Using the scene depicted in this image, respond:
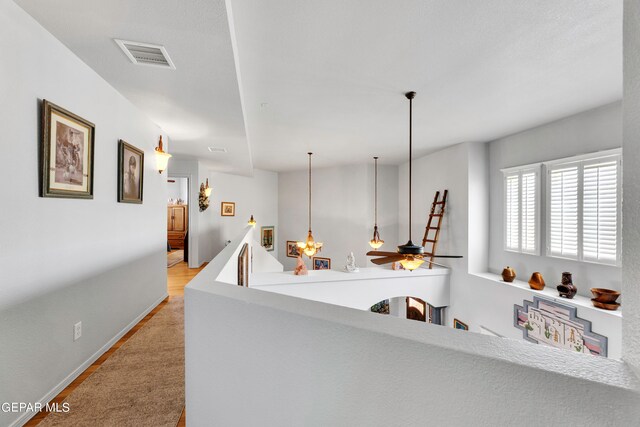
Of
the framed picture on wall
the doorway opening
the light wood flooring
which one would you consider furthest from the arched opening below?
the doorway opening

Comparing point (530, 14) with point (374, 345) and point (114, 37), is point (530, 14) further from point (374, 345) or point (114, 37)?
point (114, 37)

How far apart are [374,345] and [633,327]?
1.93ft

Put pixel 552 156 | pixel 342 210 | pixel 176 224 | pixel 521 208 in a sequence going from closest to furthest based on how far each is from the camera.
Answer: pixel 552 156
pixel 521 208
pixel 342 210
pixel 176 224

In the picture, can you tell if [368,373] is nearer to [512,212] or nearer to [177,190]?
[512,212]

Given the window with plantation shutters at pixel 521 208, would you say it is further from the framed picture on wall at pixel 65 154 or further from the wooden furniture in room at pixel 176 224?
the wooden furniture in room at pixel 176 224

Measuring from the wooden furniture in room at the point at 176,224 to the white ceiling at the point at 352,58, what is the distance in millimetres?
6750

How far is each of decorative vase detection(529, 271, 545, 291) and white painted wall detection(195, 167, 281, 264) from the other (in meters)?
6.34

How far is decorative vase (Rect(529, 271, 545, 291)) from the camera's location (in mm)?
3939

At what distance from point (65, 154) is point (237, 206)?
634 centimetres

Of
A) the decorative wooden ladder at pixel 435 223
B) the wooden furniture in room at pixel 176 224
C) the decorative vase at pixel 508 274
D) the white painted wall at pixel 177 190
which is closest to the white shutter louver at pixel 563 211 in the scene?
the decorative vase at pixel 508 274

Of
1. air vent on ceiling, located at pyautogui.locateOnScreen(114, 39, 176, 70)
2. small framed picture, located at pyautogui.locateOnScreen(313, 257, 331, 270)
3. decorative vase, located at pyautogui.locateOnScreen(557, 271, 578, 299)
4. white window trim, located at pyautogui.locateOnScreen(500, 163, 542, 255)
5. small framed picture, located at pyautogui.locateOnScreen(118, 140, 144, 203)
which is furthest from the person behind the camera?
small framed picture, located at pyautogui.locateOnScreen(313, 257, 331, 270)

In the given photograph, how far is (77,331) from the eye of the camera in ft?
6.93

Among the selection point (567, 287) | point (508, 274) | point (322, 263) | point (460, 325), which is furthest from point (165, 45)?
point (322, 263)

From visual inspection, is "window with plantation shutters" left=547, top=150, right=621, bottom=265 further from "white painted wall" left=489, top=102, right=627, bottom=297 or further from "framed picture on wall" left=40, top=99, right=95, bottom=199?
"framed picture on wall" left=40, top=99, right=95, bottom=199
